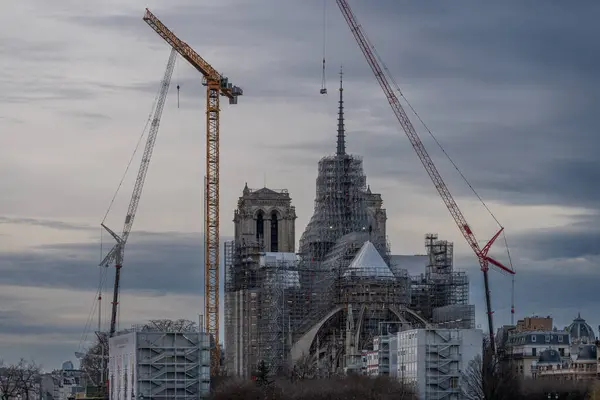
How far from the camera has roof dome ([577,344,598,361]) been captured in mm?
179400

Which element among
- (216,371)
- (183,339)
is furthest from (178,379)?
(216,371)

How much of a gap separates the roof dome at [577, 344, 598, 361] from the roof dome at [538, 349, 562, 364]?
778 cm

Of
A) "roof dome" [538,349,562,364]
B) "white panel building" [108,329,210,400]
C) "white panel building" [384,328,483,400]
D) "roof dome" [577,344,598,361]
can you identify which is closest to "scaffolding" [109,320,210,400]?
"white panel building" [108,329,210,400]

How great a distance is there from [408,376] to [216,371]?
40612 millimetres

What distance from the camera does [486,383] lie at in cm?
14788

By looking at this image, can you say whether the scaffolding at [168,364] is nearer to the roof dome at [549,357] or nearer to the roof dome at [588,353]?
the roof dome at [588,353]

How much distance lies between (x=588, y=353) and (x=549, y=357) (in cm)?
1251

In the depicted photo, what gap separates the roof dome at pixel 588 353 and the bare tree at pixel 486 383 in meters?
26.3

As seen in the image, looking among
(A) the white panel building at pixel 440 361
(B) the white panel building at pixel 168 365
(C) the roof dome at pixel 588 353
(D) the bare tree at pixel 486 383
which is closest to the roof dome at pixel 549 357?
(C) the roof dome at pixel 588 353

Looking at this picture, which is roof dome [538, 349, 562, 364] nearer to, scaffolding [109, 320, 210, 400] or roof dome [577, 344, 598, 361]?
roof dome [577, 344, 598, 361]

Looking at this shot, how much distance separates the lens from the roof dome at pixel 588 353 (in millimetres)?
179400

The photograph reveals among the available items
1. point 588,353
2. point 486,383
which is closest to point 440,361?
point 486,383

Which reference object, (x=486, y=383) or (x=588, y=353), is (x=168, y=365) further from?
(x=588, y=353)

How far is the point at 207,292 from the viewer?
195 m
